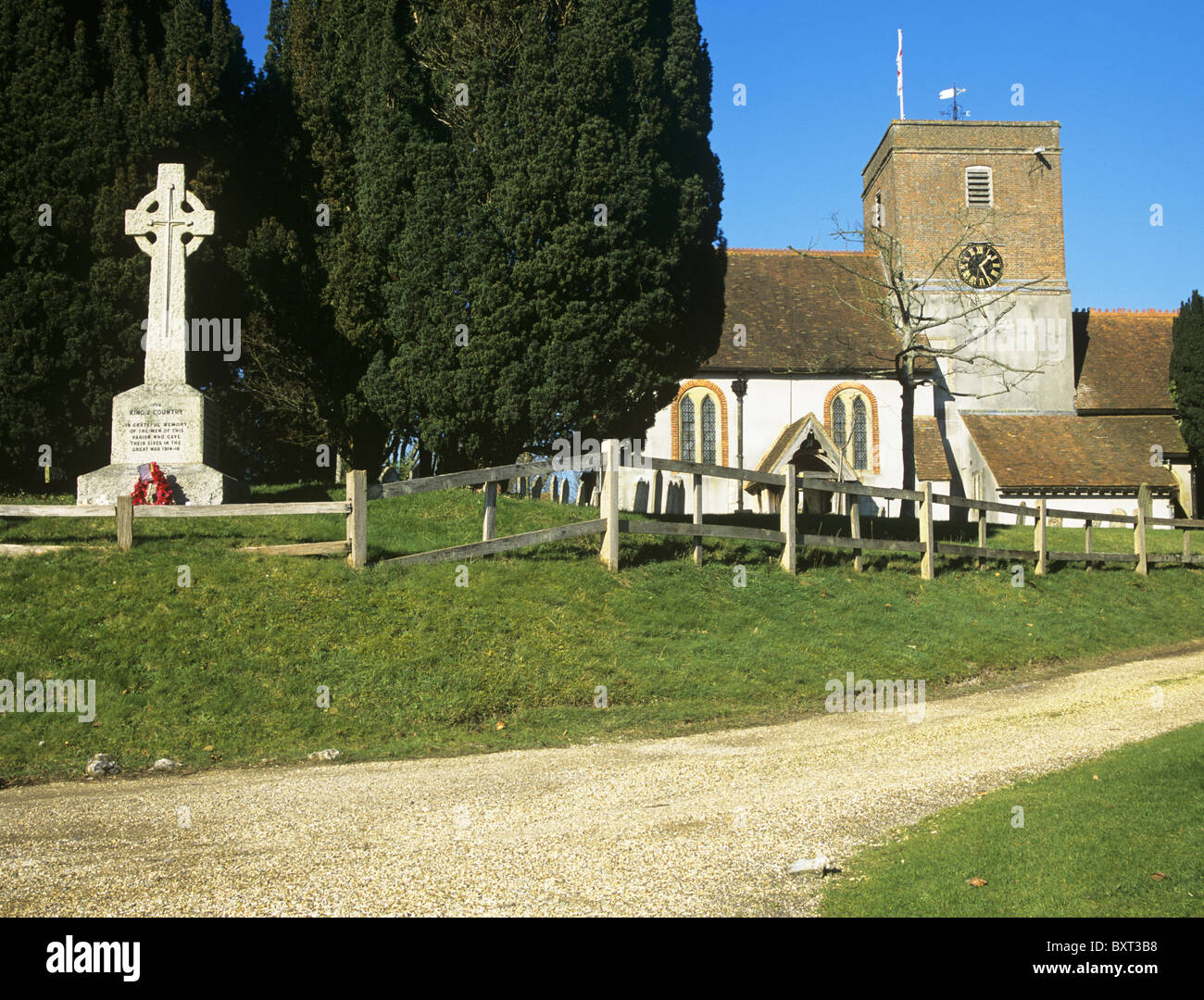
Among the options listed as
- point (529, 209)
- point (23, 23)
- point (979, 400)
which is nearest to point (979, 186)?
point (979, 400)

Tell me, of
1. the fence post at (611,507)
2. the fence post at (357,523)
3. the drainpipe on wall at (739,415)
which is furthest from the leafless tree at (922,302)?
the fence post at (357,523)

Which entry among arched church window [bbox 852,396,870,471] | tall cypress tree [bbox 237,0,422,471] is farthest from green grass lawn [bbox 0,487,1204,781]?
arched church window [bbox 852,396,870,471]

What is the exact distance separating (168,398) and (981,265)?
32.9 meters

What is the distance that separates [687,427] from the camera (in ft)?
115

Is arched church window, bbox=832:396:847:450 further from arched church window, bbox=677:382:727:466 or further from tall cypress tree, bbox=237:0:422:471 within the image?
tall cypress tree, bbox=237:0:422:471

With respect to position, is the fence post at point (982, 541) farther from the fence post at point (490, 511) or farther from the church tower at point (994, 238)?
the church tower at point (994, 238)

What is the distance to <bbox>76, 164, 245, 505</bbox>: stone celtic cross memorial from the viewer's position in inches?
618

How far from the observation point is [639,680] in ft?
36.5

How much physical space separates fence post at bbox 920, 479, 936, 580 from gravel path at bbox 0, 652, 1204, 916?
7.32 meters

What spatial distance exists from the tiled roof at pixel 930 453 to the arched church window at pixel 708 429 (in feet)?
21.0

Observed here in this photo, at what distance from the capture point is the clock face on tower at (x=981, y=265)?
4031 centimetres

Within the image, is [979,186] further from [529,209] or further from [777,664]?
[777,664]

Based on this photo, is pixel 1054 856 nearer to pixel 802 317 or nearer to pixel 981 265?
pixel 802 317

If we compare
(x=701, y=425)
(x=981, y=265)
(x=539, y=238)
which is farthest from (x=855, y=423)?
(x=539, y=238)
